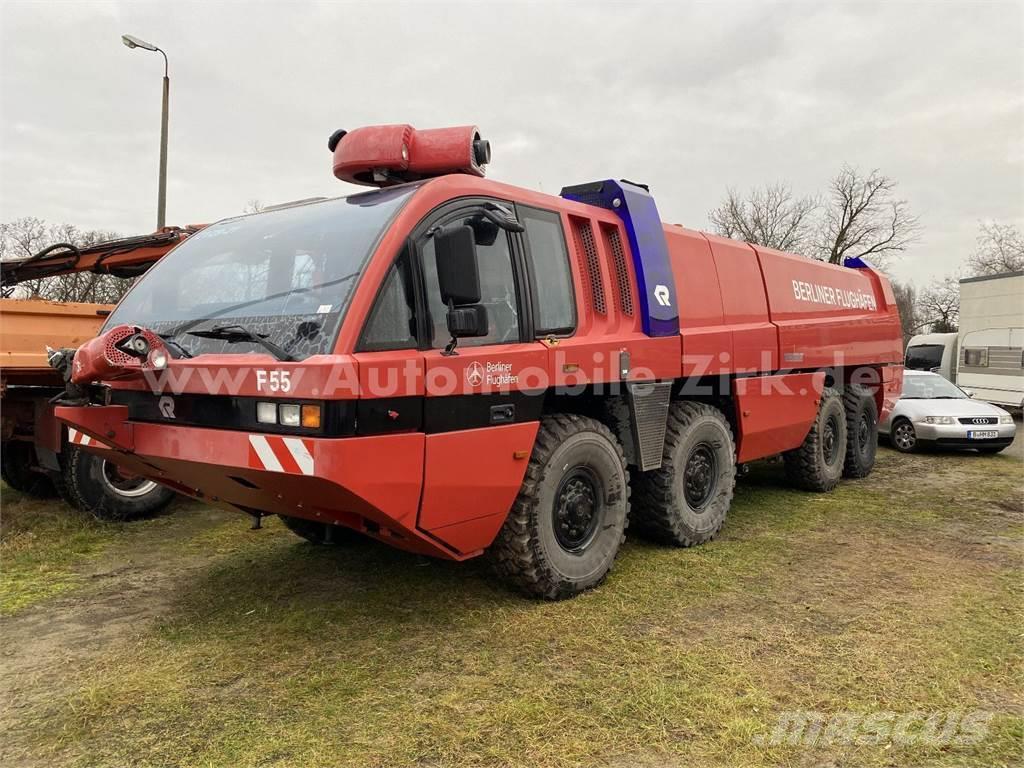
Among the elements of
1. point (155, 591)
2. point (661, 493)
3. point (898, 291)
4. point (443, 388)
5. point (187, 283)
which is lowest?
point (155, 591)

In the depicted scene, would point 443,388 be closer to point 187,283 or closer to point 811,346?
point 187,283

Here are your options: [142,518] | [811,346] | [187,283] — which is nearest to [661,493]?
[811,346]

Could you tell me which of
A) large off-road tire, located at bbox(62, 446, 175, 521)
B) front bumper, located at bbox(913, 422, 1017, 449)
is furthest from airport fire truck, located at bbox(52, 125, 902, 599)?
front bumper, located at bbox(913, 422, 1017, 449)

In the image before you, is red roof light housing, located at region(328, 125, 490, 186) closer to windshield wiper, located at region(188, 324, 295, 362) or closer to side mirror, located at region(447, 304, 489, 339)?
side mirror, located at region(447, 304, 489, 339)

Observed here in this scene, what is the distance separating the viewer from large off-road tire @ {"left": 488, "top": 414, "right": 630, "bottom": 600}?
4.07 metres

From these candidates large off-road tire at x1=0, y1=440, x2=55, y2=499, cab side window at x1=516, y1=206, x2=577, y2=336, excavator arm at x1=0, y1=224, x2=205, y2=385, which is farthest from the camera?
large off-road tire at x1=0, y1=440, x2=55, y2=499

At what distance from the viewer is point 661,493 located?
5.24 metres

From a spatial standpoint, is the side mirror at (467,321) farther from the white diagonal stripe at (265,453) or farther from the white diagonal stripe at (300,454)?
the white diagonal stripe at (265,453)

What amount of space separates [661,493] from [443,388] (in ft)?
7.81

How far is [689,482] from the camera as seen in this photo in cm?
560

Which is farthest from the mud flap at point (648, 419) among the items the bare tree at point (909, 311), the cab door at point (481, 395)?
the bare tree at point (909, 311)

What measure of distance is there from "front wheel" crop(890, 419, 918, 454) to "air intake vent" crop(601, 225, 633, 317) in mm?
8064

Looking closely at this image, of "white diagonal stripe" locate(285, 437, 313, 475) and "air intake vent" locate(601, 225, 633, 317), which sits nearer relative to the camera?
"white diagonal stripe" locate(285, 437, 313, 475)

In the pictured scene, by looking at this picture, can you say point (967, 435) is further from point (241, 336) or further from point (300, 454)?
point (241, 336)
